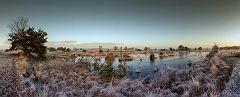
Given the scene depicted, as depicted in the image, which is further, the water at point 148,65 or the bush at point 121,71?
the water at point 148,65

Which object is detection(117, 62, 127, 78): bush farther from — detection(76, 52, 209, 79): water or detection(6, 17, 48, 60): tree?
detection(6, 17, 48, 60): tree

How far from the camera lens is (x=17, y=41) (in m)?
16.5

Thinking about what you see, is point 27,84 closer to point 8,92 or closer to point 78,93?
point 8,92

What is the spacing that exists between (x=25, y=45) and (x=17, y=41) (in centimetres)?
91

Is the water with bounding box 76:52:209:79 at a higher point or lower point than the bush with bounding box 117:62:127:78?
lower

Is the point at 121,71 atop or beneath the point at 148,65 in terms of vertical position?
atop

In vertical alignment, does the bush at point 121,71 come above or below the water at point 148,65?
above

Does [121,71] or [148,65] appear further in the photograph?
[148,65]

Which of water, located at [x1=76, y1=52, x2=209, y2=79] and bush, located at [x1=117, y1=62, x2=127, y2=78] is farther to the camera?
water, located at [x1=76, y1=52, x2=209, y2=79]

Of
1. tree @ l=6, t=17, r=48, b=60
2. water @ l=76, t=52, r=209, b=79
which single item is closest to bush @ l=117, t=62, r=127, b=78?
water @ l=76, t=52, r=209, b=79

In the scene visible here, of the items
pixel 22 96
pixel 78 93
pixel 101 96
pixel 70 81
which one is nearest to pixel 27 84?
pixel 22 96

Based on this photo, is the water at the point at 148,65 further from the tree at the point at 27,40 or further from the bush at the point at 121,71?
the tree at the point at 27,40

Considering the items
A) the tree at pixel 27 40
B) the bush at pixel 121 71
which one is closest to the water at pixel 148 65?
the bush at pixel 121 71

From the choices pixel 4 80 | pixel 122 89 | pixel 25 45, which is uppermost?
pixel 25 45
